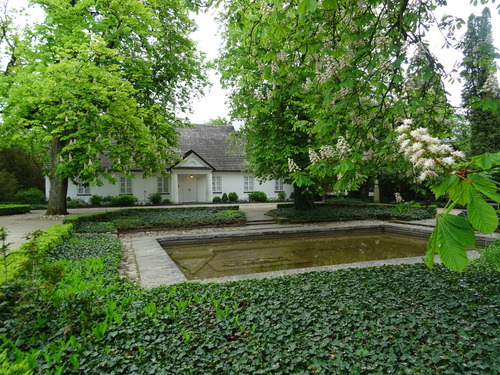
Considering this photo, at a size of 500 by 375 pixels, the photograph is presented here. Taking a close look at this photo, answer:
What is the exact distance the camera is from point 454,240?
168cm

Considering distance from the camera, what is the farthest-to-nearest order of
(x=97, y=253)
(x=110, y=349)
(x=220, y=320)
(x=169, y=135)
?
(x=169, y=135), (x=97, y=253), (x=220, y=320), (x=110, y=349)

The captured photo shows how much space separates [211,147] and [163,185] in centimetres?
680

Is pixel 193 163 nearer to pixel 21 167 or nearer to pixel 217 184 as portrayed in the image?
pixel 217 184

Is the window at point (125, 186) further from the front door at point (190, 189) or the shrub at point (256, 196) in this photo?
the shrub at point (256, 196)

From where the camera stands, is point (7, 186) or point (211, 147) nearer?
point (7, 186)

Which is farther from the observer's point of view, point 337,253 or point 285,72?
point 337,253

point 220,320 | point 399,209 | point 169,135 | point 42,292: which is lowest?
point 220,320

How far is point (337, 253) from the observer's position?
34.9 ft

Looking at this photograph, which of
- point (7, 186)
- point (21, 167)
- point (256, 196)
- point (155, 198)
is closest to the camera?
point (7, 186)

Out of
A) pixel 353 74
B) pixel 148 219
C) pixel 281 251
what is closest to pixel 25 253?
pixel 353 74

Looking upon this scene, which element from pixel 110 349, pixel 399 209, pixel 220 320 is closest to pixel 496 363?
pixel 399 209

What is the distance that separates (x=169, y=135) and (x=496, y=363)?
16332mm

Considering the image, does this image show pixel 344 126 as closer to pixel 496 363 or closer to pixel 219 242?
pixel 496 363

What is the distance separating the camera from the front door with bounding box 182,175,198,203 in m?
31.4
